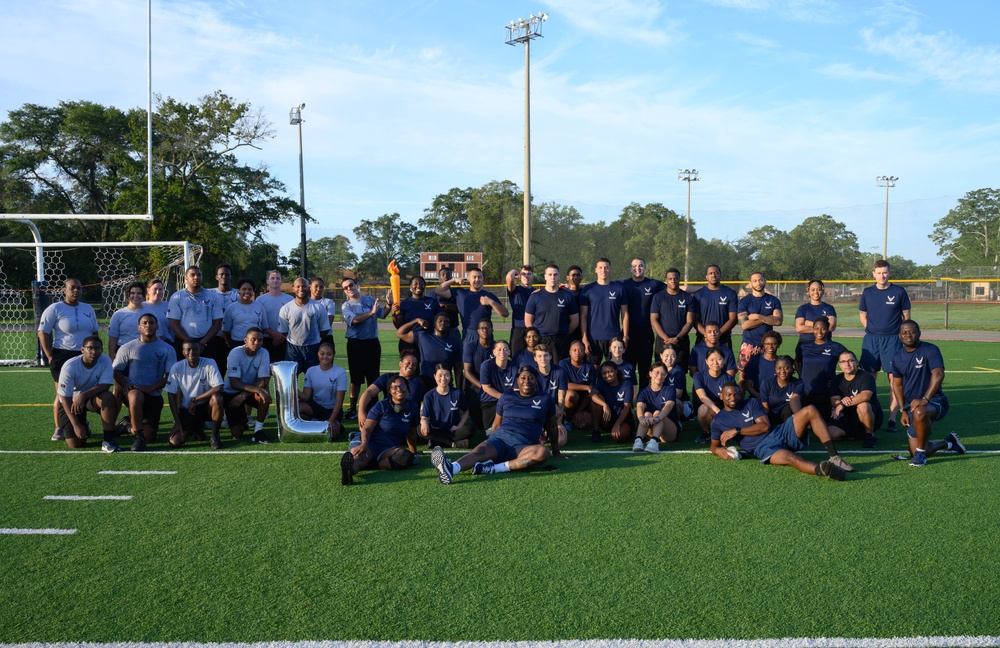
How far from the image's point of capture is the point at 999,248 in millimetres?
54062

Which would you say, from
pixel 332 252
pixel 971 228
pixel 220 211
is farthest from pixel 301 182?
pixel 971 228

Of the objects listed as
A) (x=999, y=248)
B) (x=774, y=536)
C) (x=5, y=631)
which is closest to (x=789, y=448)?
(x=774, y=536)

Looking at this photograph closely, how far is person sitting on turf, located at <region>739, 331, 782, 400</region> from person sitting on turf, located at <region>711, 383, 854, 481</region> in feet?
2.06

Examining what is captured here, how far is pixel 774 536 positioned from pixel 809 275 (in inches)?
1250

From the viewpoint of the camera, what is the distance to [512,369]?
728cm

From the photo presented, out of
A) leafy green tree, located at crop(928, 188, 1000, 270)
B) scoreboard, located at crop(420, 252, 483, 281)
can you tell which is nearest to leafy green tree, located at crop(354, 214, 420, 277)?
scoreboard, located at crop(420, 252, 483, 281)

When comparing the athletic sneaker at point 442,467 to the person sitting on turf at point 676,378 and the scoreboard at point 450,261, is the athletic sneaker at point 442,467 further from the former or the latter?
the scoreboard at point 450,261

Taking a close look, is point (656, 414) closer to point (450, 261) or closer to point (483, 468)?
point (483, 468)

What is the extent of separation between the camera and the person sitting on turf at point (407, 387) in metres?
6.68

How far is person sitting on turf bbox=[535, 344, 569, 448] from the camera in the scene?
6945mm

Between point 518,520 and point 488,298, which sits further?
point 488,298

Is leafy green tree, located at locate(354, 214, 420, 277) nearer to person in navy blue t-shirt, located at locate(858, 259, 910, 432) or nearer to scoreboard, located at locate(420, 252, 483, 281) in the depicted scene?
scoreboard, located at locate(420, 252, 483, 281)

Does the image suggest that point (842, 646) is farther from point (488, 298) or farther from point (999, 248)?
point (999, 248)

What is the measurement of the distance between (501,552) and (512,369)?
3109mm
